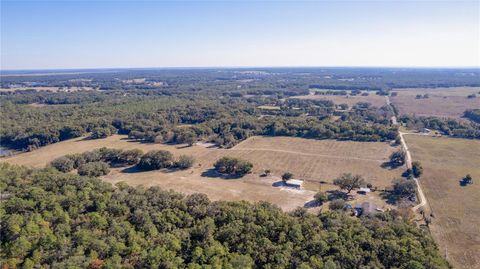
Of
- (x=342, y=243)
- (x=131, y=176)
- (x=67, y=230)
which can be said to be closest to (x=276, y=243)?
(x=342, y=243)

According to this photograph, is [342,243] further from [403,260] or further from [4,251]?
[4,251]

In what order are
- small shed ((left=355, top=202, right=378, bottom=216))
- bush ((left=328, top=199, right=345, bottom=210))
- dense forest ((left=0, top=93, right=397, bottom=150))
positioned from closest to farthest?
small shed ((left=355, top=202, right=378, bottom=216)) < bush ((left=328, top=199, right=345, bottom=210)) < dense forest ((left=0, top=93, right=397, bottom=150))

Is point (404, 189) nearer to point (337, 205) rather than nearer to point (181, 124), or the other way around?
point (337, 205)

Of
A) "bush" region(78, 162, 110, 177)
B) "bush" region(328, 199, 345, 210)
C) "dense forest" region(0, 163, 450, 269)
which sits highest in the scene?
"dense forest" region(0, 163, 450, 269)

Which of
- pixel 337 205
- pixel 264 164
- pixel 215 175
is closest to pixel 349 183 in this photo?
pixel 337 205

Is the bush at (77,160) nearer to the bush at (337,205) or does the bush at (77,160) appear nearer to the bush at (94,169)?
the bush at (94,169)

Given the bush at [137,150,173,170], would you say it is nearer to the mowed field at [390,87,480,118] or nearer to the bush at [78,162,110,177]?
the bush at [78,162,110,177]

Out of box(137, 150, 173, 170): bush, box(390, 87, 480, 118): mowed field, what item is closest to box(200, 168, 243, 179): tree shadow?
box(137, 150, 173, 170): bush
